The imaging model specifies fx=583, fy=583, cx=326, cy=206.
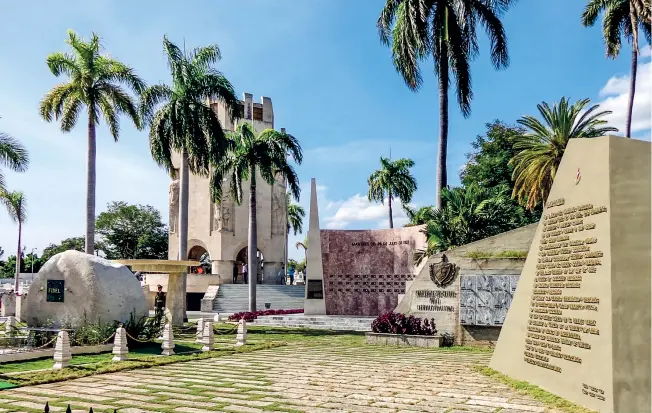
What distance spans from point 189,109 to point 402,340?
12.7 m

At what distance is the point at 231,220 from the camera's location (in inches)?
1748

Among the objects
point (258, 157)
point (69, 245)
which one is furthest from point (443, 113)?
point (69, 245)

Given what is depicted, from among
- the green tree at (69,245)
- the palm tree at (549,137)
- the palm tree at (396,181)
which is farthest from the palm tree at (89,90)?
the green tree at (69,245)

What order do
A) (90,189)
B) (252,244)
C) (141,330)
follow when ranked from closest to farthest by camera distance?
(141,330) < (90,189) < (252,244)

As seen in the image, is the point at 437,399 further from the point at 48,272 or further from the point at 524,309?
the point at 48,272

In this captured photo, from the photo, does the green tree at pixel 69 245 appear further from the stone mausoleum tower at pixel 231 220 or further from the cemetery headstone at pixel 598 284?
the cemetery headstone at pixel 598 284

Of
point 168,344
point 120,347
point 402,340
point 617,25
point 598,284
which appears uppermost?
point 617,25

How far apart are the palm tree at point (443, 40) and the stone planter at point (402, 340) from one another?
746 centimetres

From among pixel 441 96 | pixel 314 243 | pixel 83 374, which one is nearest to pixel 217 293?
pixel 314 243

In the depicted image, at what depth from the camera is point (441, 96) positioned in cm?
2322

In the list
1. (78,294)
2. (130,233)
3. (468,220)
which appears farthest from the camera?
(130,233)

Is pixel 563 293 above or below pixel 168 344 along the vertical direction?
above

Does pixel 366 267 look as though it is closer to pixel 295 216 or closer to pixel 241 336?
pixel 241 336

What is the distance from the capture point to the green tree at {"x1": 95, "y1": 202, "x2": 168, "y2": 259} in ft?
182
